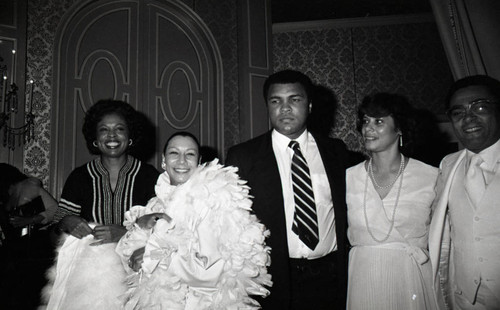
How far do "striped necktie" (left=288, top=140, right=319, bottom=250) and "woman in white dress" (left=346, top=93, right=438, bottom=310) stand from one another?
259 millimetres

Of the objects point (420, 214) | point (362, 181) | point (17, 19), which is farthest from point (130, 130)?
point (17, 19)

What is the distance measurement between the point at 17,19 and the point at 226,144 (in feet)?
9.80

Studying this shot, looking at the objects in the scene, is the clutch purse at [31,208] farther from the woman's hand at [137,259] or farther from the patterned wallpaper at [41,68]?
the woman's hand at [137,259]

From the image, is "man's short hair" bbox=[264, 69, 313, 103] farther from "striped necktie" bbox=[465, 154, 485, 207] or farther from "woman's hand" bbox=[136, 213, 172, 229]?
"woman's hand" bbox=[136, 213, 172, 229]

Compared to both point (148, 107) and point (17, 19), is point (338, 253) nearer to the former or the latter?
point (148, 107)

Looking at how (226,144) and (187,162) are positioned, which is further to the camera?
(226,144)

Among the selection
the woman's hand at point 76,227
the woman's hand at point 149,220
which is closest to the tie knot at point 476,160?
the woman's hand at point 149,220

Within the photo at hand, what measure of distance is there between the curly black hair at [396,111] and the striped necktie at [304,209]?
571mm

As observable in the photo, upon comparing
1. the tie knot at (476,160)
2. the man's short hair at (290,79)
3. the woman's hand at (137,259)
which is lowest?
the woman's hand at (137,259)

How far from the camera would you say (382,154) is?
7.79 feet

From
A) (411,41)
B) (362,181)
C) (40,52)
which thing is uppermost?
(411,41)

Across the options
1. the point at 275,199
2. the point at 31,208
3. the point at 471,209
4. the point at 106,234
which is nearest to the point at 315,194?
the point at 275,199

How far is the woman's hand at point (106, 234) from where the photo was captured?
2.28 m

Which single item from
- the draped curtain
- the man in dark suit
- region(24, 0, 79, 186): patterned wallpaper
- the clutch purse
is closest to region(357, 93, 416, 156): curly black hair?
the man in dark suit
